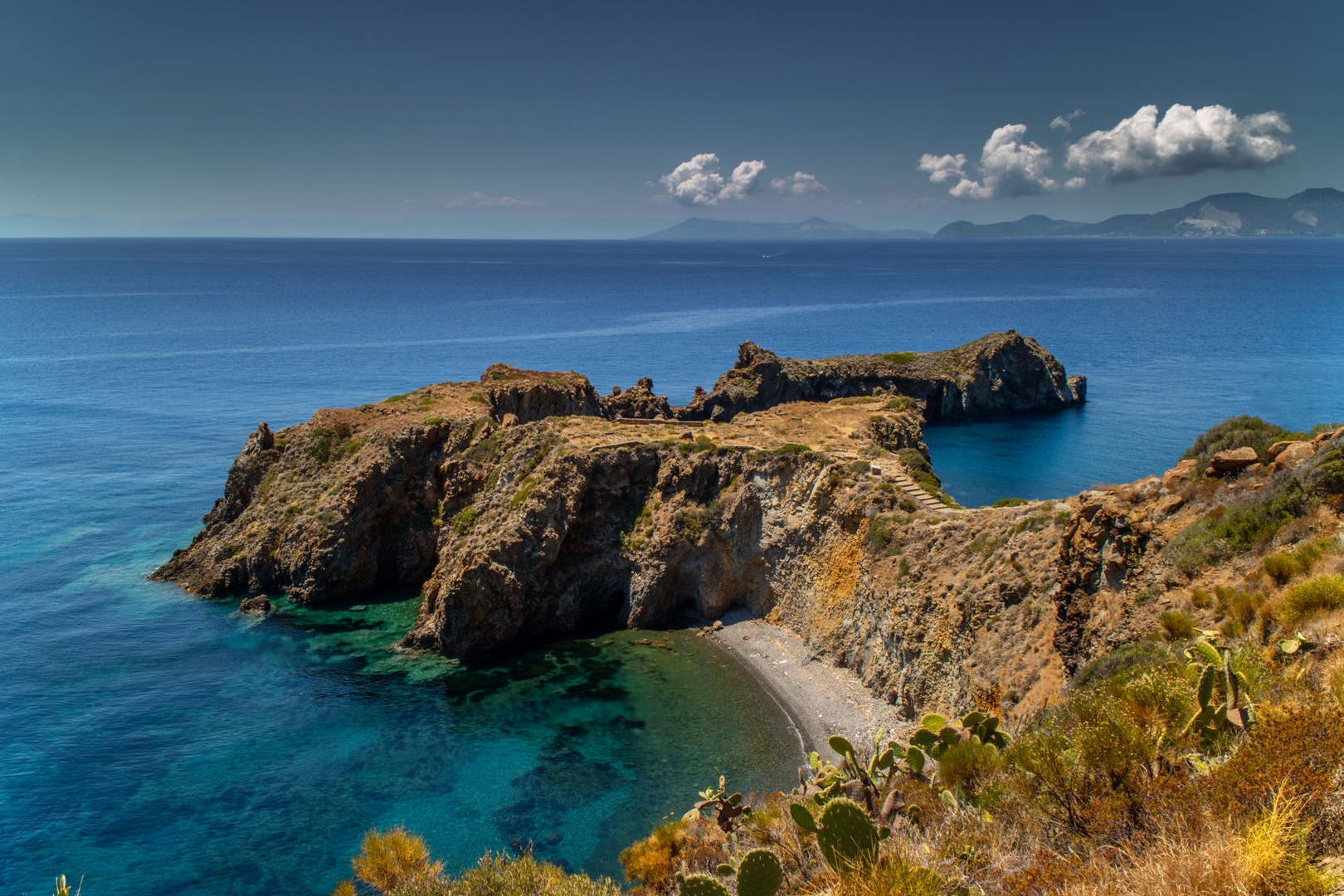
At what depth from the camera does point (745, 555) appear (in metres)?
43.8

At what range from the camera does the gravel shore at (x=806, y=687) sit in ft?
106

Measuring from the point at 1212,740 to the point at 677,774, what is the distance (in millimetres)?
22885

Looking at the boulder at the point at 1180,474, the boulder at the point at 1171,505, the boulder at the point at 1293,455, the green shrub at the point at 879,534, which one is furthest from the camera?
the green shrub at the point at 879,534

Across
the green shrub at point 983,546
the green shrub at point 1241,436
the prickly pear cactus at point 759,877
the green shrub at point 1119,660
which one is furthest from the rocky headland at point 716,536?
the prickly pear cactus at point 759,877

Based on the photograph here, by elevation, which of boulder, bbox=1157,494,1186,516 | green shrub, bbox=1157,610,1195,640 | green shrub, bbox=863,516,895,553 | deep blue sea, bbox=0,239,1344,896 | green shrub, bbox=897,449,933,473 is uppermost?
boulder, bbox=1157,494,1186,516

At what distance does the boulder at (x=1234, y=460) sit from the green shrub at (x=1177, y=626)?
6.69m

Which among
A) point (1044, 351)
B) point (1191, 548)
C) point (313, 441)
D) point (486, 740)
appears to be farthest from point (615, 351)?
point (1191, 548)

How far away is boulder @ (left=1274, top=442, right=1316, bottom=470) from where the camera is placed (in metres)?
20.0

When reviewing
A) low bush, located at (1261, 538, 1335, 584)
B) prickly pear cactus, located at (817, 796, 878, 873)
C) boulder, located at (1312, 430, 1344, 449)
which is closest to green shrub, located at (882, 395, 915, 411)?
boulder, located at (1312, 430, 1344, 449)

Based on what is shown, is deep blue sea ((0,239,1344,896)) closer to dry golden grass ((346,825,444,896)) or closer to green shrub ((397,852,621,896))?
dry golden grass ((346,825,444,896))

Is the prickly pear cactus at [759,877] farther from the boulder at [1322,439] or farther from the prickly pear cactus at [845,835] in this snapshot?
the boulder at [1322,439]

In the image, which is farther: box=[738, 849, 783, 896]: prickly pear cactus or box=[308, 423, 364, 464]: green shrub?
box=[308, 423, 364, 464]: green shrub

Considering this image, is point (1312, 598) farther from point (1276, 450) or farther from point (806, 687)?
point (806, 687)

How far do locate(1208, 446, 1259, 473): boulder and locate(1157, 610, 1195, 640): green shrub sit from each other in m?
6.69
